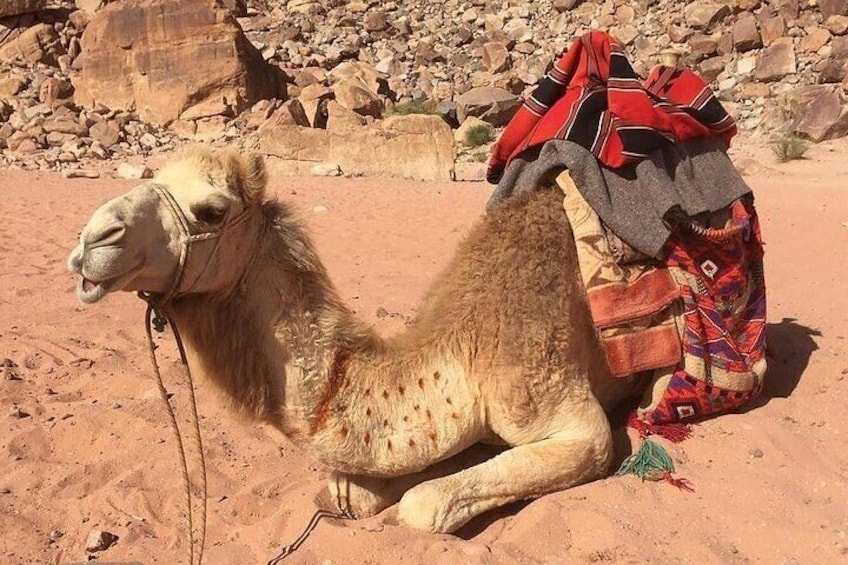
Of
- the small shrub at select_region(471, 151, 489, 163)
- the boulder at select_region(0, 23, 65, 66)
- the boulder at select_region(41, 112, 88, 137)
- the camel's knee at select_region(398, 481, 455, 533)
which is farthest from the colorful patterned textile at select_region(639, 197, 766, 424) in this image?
the boulder at select_region(0, 23, 65, 66)

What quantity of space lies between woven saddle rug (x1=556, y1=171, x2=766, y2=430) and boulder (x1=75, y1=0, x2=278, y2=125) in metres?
17.4

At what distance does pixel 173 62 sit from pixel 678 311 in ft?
60.4

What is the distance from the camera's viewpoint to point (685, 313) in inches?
137

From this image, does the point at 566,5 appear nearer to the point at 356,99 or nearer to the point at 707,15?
the point at 707,15

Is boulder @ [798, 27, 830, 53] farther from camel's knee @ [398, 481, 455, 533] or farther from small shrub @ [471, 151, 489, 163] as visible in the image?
camel's knee @ [398, 481, 455, 533]

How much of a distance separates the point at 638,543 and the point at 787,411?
1379 mm

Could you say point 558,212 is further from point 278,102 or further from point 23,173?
point 278,102

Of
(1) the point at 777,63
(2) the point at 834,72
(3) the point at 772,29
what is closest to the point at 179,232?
(2) the point at 834,72

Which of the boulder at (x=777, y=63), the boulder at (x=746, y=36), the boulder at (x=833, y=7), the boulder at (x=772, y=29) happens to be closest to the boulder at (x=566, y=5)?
A: the boulder at (x=746, y=36)

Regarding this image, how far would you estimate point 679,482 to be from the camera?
3.27 m

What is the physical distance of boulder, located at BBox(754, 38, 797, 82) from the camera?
20312 millimetres

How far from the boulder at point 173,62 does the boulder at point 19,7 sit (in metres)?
4.49

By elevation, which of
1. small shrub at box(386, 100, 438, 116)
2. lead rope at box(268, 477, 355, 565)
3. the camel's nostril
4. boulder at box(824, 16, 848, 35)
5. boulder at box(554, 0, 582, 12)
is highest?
the camel's nostril

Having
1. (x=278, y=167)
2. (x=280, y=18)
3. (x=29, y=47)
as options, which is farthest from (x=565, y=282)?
(x=280, y=18)
